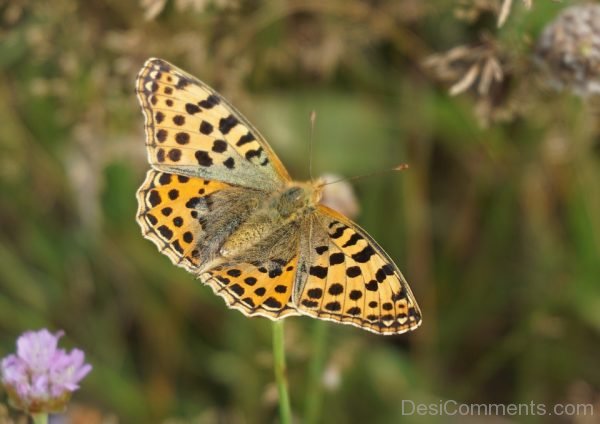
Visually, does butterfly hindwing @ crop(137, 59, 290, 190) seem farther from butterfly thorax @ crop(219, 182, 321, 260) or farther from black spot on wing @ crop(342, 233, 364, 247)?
black spot on wing @ crop(342, 233, 364, 247)

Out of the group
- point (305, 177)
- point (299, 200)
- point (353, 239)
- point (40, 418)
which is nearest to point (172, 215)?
point (299, 200)

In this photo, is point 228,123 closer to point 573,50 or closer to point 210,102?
point 210,102

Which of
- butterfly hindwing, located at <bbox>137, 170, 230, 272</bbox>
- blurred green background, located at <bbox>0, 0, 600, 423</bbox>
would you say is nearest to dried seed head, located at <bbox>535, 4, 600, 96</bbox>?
blurred green background, located at <bbox>0, 0, 600, 423</bbox>

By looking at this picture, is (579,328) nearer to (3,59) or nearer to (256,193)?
(256,193)

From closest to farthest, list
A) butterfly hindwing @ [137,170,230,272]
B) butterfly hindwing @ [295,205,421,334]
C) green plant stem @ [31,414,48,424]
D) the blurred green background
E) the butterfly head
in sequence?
green plant stem @ [31,414,48,424]
butterfly hindwing @ [295,205,421,334]
butterfly hindwing @ [137,170,230,272]
the butterfly head
the blurred green background

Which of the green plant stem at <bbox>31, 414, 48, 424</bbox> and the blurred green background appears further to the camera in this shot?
the blurred green background

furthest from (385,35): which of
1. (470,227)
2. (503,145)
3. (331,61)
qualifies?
(470,227)
